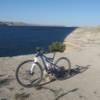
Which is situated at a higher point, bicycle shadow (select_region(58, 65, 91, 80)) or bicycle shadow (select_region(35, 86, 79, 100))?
bicycle shadow (select_region(35, 86, 79, 100))

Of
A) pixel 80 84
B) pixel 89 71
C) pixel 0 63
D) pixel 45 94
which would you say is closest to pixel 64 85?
pixel 80 84

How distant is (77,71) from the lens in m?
11.1

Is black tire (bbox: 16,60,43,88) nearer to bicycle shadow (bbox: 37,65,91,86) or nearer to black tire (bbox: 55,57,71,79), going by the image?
bicycle shadow (bbox: 37,65,91,86)

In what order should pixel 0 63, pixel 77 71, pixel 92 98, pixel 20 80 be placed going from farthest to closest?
1. pixel 0 63
2. pixel 77 71
3. pixel 20 80
4. pixel 92 98

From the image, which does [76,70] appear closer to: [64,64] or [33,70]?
[64,64]

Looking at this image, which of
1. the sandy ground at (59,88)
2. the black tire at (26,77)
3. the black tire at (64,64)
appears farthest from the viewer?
the black tire at (64,64)

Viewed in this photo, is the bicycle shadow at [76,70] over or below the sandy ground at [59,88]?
below

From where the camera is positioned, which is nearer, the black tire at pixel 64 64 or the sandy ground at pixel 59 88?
the sandy ground at pixel 59 88

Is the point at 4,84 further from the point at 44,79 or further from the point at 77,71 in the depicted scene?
the point at 77,71

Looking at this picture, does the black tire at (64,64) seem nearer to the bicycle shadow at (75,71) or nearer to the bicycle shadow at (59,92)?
the bicycle shadow at (75,71)

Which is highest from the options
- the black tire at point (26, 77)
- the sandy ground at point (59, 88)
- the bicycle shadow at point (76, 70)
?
the black tire at point (26, 77)

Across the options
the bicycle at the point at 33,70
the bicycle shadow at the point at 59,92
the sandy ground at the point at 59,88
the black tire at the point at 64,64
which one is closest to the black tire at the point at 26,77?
the bicycle at the point at 33,70

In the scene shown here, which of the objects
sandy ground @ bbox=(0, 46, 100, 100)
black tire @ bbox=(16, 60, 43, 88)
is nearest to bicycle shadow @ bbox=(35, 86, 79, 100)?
sandy ground @ bbox=(0, 46, 100, 100)

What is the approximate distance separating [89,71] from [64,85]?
245cm
